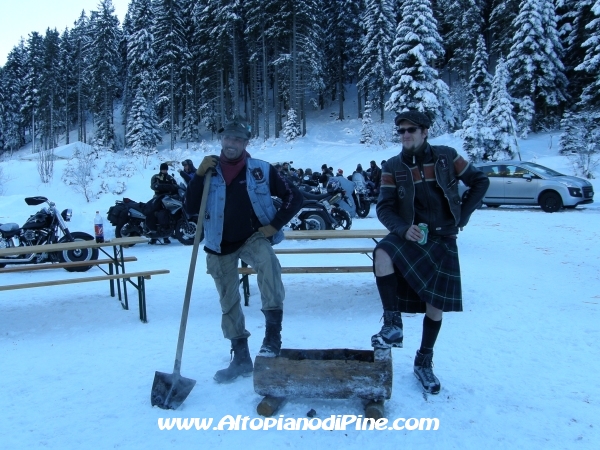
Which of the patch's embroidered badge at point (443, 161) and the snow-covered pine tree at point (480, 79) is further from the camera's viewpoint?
the snow-covered pine tree at point (480, 79)

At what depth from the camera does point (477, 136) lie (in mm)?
25891

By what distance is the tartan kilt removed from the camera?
3305 millimetres

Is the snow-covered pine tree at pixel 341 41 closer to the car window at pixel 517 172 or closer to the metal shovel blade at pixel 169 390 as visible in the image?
the car window at pixel 517 172

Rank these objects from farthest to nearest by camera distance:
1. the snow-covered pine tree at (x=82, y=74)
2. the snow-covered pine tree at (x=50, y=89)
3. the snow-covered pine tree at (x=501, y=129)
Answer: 1. the snow-covered pine tree at (x=82, y=74)
2. the snow-covered pine tree at (x=50, y=89)
3. the snow-covered pine tree at (x=501, y=129)

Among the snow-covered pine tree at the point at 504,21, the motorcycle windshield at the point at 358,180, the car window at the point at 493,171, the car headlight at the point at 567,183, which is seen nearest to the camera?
the car headlight at the point at 567,183

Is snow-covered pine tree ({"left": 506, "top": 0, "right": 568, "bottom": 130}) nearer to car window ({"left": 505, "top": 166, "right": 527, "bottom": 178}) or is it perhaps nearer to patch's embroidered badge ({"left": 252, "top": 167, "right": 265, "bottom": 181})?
car window ({"left": 505, "top": 166, "right": 527, "bottom": 178})

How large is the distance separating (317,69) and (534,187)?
29254mm

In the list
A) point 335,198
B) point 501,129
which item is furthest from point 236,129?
point 501,129

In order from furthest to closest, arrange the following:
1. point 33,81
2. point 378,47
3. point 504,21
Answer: point 33,81, point 504,21, point 378,47

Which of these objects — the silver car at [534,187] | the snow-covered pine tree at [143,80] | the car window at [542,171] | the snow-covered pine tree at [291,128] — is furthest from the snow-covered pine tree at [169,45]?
the car window at [542,171]

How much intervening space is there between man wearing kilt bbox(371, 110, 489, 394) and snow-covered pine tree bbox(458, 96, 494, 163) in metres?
24.0

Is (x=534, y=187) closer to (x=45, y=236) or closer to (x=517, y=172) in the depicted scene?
(x=517, y=172)

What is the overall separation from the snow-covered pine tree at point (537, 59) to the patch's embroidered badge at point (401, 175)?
31.7 m

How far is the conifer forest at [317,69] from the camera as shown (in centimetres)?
3144
